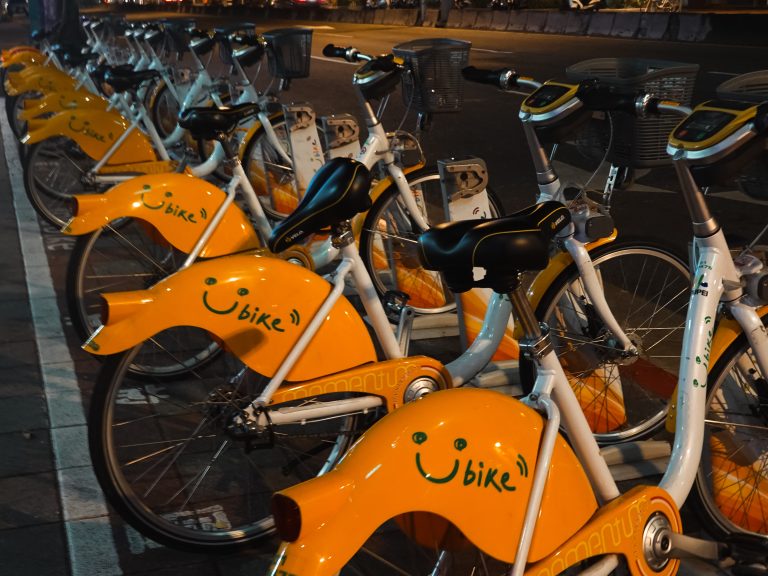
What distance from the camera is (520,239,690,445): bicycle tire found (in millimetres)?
4004

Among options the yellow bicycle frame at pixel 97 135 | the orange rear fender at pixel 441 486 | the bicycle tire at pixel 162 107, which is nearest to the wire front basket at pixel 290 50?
the yellow bicycle frame at pixel 97 135

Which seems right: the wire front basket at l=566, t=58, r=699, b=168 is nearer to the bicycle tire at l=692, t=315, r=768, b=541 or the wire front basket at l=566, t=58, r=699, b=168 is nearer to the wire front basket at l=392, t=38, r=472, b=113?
the bicycle tire at l=692, t=315, r=768, b=541

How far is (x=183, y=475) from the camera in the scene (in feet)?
12.9

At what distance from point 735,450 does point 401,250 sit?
2.57 meters

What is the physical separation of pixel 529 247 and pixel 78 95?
22.0 ft

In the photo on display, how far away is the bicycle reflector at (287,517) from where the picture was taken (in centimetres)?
217

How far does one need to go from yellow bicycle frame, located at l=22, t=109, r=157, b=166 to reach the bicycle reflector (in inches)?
221

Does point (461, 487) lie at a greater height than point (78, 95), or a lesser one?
greater

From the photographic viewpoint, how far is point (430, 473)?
2330 millimetres

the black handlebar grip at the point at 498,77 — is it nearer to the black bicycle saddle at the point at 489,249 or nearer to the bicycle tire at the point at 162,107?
the black bicycle saddle at the point at 489,249

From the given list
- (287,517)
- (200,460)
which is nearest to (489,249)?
(287,517)

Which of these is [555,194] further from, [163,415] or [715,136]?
[163,415]

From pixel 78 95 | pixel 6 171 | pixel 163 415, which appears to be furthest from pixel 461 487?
pixel 6 171

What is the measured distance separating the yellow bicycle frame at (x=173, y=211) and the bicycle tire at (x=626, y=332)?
60.7 inches
